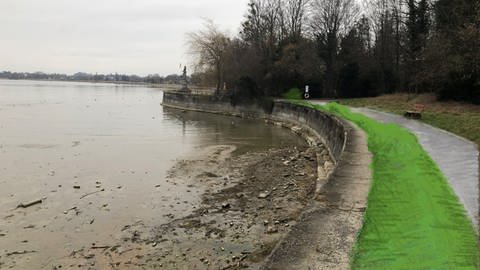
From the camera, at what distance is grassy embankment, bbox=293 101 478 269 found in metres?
4.80

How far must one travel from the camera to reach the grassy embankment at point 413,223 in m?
4.80

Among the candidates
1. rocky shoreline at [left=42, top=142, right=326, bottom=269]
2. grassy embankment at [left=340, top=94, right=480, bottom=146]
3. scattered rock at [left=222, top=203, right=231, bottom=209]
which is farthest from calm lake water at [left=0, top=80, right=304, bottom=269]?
grassy embankment at [left=340, top=94, right=480, bottom=146]

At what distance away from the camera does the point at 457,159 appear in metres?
10.4

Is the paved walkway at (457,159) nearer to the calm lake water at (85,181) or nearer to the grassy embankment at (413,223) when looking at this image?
the grassy embankment at (413,223)

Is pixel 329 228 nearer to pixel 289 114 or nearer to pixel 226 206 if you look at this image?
pixel 226 206

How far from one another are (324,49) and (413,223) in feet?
136

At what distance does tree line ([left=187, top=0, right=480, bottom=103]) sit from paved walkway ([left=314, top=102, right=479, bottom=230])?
14.6 m

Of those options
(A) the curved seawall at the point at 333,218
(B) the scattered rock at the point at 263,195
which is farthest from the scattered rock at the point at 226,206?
(A) the curved seawall at the point at 333,218

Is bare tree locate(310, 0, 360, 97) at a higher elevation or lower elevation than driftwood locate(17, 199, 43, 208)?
higher

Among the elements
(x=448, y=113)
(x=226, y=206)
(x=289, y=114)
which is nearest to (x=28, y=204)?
(x=226, y=206)

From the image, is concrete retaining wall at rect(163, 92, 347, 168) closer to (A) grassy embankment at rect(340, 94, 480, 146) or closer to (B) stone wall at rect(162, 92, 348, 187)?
(B) stone wall at rect(162, 92, 348, 187)

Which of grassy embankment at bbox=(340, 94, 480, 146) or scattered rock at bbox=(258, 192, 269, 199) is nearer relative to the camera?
scattered rock at bbox=(258, 192, 269, 199)

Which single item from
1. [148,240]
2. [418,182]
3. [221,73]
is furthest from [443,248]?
[221,73]

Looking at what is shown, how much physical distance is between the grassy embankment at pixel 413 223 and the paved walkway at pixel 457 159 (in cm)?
20
